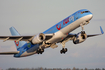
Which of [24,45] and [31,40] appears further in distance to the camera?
[24,45]

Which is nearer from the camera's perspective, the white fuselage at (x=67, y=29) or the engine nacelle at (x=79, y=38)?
the white fuselage at (x=67, y=29)

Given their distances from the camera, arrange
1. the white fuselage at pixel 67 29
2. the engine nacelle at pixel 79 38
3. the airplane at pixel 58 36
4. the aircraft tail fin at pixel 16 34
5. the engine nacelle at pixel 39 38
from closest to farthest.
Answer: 1. the white fuselage at pixel 67 29
2. the airplane at pixel 58 36
3. the engine nacelle at pixel 39 38
4. the engine nacelle at pixel 79 38
5. the aircraft tail fin at pixel 16 34

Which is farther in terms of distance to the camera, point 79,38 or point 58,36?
point 79,38

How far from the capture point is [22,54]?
51.2 metres

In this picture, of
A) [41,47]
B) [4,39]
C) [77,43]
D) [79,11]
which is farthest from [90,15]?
[4,39]

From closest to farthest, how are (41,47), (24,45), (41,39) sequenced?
(41,39) < (41,47) < (24,45)

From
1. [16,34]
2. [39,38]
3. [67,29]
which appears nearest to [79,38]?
[67,29]

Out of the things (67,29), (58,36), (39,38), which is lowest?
(39,38)

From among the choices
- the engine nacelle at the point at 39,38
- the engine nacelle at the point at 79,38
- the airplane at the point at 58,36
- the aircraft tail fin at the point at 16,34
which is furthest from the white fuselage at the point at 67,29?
the aircraft tail fin at the point at 16,34

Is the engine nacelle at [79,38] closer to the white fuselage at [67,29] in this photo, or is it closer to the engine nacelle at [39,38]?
the white fuselage at [67,29]

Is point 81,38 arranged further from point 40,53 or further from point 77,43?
point 40,53

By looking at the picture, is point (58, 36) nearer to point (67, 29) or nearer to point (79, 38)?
point (67, 29)

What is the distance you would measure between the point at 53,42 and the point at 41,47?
10.1 feet

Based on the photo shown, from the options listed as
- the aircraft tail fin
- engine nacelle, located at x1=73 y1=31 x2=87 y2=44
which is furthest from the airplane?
the aircraft tail fin
